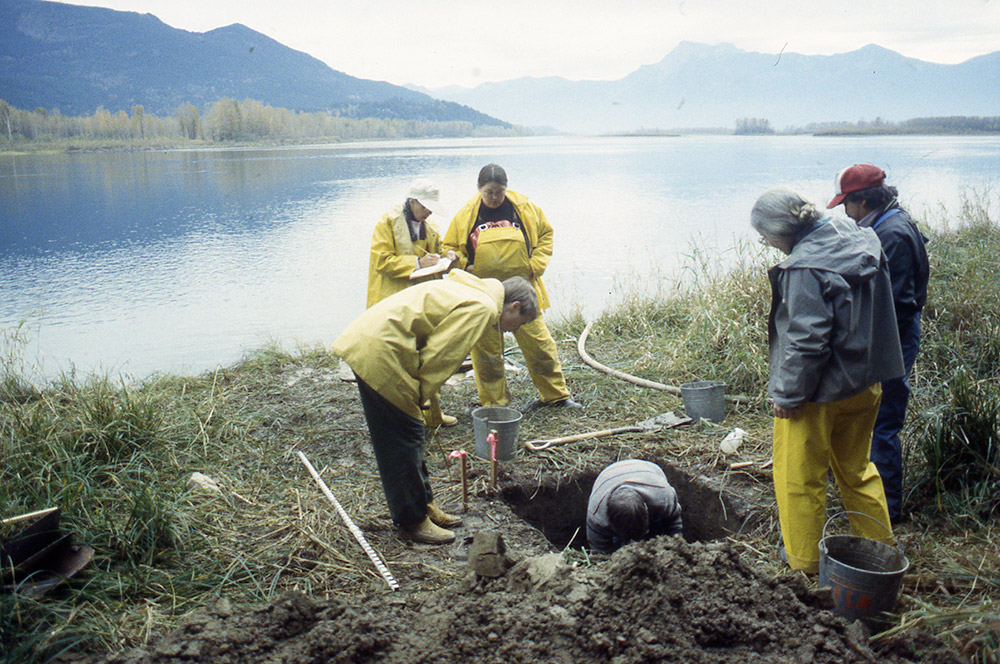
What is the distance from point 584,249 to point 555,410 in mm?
10265

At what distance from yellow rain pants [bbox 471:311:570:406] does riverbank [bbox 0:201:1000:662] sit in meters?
0.25

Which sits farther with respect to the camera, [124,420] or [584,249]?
[584,249]

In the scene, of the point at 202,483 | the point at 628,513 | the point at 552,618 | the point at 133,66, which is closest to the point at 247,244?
the point at 202,483

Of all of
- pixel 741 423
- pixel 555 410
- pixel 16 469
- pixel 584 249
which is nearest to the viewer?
pixel 16 469

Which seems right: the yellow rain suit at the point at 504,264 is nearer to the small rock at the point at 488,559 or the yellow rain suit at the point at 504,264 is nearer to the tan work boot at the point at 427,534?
the tan work boot at the point at 427,534

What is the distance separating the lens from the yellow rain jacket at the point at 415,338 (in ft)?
9.98

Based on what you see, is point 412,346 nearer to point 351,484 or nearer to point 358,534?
point 358,534

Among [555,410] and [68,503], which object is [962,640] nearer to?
[555,410]

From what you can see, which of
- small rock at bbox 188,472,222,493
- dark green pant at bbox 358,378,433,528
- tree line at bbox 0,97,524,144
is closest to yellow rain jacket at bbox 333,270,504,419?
dark green pant at bbox 358,378,433,528

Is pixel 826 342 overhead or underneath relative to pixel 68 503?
overhead

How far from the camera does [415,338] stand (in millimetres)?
3115

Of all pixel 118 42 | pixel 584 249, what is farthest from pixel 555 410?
pixel 118 42

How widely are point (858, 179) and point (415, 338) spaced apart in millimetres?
2495

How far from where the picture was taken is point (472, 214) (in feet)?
17.4
